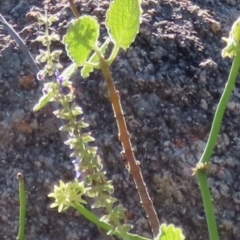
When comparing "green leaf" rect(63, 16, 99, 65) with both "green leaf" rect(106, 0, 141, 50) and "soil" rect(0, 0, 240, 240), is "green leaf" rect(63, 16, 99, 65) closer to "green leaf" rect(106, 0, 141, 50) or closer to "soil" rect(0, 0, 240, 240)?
"green leaf" rect(106, 0, 141, 50)

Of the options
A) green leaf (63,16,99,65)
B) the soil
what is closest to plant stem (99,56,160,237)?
green leaf (63,16,99,65)

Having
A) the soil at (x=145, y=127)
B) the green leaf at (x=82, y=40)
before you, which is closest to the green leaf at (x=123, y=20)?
the green leaf at (x=82, y=40)

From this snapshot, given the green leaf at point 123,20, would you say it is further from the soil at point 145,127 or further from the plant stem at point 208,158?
the soil at point 145,127

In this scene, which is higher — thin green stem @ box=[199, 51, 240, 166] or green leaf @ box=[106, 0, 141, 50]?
green leaf @ box=[106, 0, 141, 50]

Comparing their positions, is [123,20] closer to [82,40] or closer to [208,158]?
[82,40]

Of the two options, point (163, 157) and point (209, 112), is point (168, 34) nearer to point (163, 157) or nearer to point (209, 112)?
point (209, 112)

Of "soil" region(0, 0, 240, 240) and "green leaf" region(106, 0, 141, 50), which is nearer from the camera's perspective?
"green leaf" region(106, 0, 141, 50)
